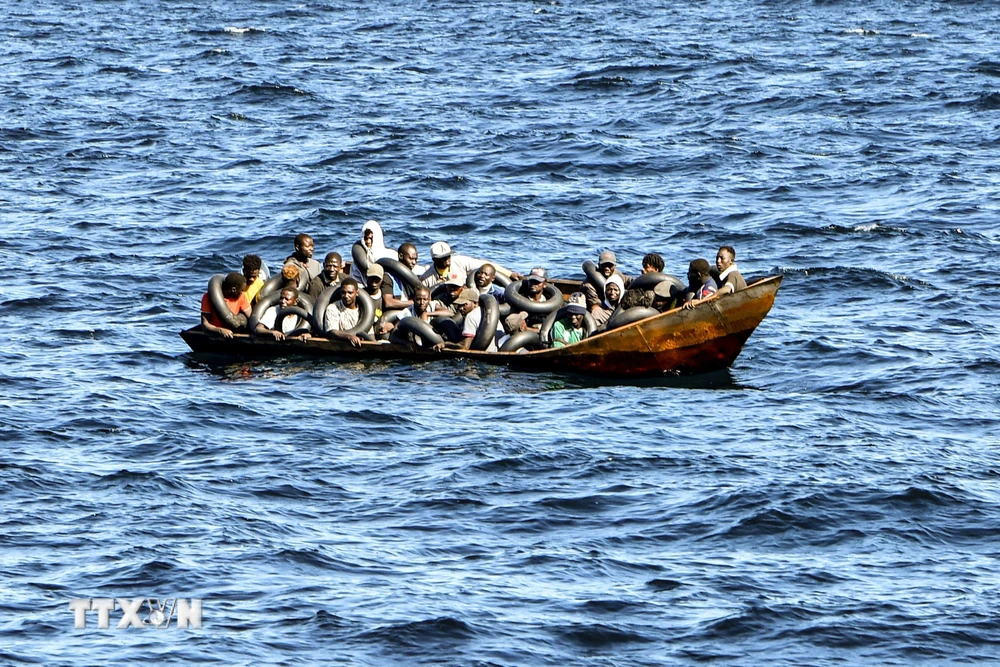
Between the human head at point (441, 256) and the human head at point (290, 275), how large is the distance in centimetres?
229

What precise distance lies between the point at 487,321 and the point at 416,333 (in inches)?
45.2

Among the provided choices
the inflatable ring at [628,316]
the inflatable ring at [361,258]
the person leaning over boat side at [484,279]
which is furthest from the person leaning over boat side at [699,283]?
the inflatable ring at [361,258]

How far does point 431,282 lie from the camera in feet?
94.6

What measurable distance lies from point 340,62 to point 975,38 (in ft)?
70.0

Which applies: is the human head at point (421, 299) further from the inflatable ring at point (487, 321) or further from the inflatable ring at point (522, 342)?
the inflatable ring at point (522, 342)

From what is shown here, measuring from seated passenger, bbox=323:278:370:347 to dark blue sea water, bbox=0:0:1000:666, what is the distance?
0.72 m

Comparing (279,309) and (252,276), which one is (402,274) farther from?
(252,276)

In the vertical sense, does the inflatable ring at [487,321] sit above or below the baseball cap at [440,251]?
below

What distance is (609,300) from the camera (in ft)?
90.6

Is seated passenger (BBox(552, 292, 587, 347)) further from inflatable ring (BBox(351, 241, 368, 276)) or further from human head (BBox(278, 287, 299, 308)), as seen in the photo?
human head (BBox(278, 287, 299, 308))

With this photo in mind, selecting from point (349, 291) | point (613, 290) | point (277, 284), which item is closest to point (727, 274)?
point (613, 290)

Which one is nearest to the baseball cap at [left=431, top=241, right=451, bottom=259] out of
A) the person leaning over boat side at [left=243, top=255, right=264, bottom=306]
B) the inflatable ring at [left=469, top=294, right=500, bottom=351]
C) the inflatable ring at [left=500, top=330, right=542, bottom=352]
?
the inflatable ring at [left=469, top=294, right=500, bottom=351]

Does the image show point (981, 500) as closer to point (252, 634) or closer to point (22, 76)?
point (252, 634)

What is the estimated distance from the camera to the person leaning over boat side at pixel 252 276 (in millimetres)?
28625
